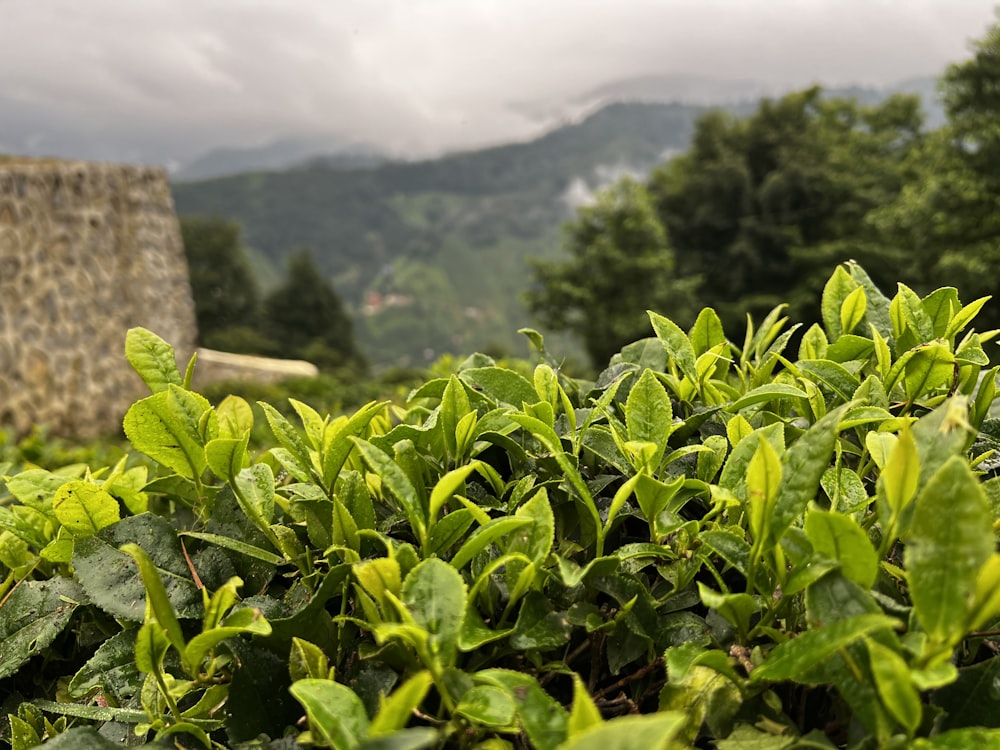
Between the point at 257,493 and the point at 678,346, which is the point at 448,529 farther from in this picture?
the point at 678,346

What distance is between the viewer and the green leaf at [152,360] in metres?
0.90

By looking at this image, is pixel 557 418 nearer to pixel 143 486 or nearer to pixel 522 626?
pixel 522 626

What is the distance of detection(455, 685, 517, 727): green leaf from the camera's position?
21.5 inches

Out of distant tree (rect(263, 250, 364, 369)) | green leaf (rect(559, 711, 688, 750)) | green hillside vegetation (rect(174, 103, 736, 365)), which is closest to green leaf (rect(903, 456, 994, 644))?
green leaf (rect(559, 711, 688, 750))

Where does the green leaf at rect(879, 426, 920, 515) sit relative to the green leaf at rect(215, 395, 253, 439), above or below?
below

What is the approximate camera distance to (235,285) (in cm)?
3055

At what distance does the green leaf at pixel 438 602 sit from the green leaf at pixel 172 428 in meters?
0.40

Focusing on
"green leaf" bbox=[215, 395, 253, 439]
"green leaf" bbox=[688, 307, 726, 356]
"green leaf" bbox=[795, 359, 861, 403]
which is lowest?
"green leaf" bbox=[795, 359, 861, 403]

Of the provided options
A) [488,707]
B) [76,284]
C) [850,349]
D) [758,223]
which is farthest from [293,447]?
[758,223]

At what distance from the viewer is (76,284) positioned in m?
7.87

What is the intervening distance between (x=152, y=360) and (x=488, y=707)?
2.14 ft

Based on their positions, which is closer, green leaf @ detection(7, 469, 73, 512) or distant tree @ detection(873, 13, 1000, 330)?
green leaf @ detection(7, 469, 73, 512)

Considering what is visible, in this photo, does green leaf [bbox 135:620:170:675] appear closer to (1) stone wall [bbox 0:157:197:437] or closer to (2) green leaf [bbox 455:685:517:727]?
(2) green leaf [bbox 455:685:517:727]

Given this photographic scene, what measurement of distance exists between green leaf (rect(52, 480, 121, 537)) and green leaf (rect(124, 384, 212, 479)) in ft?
0.23
